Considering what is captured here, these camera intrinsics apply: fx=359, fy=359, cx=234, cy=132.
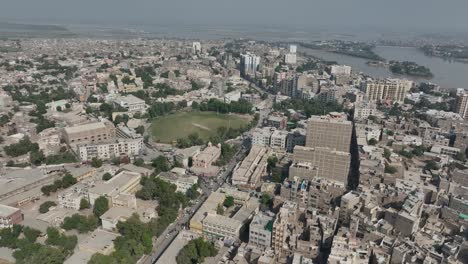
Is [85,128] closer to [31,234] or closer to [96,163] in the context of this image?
[96,163]

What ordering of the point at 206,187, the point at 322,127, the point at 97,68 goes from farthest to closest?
1. the point at 97,68
2. the point at 322,127
3. the point at 206,187

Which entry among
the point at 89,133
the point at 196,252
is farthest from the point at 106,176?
the point at 196,252

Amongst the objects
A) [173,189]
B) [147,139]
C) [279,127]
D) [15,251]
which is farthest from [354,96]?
[15,251]

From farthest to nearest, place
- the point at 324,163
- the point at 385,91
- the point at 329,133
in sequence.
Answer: the point at 385,91 → the point at 329,133 → the point at 324,163

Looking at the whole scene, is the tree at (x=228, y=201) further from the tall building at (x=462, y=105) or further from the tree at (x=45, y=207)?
the tall building at (x=462, y=105)

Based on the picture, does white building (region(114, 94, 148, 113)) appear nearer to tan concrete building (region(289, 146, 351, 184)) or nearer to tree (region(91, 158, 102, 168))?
tree (region(91, 158, 102, 168))

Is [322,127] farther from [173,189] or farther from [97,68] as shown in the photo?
[97,68]

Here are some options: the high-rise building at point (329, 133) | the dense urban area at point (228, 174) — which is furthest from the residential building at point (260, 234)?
the high-rise building at point (329, 133)

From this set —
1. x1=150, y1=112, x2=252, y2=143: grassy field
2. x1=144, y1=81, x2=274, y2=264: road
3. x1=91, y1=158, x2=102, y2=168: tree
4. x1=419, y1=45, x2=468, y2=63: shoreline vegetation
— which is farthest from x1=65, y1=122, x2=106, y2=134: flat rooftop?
x1=419, y1=45, x2=468, y2=63: shoreline vegetation
